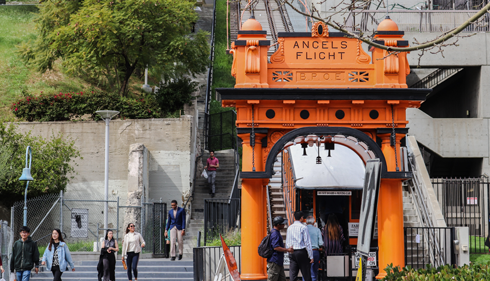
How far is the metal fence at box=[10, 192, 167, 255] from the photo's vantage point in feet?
66.2

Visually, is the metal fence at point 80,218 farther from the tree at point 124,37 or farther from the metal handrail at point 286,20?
the metal handrail at point 286,20

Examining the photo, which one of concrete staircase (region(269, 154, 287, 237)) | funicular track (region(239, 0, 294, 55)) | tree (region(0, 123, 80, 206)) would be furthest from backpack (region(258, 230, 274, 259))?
funicular track (region(239, 0, 294, 55))

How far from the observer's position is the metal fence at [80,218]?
20172 mm

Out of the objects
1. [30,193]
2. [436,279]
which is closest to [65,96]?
[30,193]

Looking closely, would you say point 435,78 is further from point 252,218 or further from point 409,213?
point 252,218

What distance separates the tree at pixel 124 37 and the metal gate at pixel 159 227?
7807 millimetres

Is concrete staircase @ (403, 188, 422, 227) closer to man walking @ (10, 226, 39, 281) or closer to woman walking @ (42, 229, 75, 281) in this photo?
woman walking @ (42, 229, 75, 281)

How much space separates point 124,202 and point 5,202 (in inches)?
172

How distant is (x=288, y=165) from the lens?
63.5ft

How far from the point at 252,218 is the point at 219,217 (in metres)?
4.73

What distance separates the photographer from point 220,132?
28.5 m

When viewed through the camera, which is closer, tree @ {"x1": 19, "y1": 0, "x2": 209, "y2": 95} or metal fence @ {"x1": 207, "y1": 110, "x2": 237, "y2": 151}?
tree @ {"x1": 19, "y1": 0, "x2": 209, "y2": 95}

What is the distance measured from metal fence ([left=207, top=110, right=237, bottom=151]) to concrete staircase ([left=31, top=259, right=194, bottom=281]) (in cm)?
1131

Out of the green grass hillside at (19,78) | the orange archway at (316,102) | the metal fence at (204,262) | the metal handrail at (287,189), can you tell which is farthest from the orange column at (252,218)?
the green grass hillside at (19,78)
